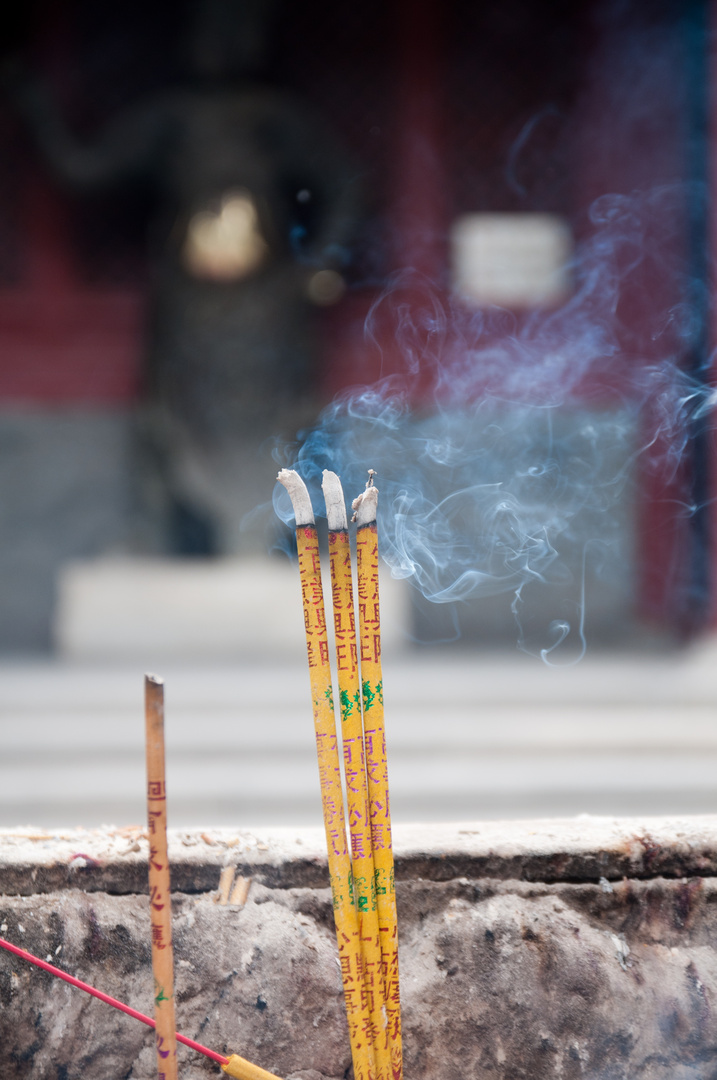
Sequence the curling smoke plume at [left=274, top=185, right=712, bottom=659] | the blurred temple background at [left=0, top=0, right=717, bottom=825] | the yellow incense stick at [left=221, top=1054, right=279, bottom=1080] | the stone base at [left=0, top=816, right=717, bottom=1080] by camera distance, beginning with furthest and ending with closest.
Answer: the curling smoke plume at [left=274, top=185, right=712, bottom=659] < the blurred temple background at [left=0, top=0, right=717, bottom=825] < the stone base at [left=0, top=816, right=717, bottom=1080] < the yellow incense stick at [left=221, top=1054, right=279, bottom=1080]

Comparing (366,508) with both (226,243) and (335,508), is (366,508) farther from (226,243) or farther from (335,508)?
(226,243)

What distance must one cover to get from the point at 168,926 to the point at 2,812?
2.46 metres

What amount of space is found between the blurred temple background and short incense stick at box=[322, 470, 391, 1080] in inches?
144

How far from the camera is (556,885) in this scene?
4.24 ft

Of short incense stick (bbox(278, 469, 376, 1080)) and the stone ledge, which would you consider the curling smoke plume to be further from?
short incense stick (bbox(278, 469, 376, 1080))

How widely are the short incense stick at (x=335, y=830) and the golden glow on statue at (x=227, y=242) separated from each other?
14.9ft

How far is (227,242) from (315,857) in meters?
4.65

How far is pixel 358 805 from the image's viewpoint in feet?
3.29

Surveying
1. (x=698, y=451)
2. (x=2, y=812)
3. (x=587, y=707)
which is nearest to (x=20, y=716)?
(x=2, y=812)

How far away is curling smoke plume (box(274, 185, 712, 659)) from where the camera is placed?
521cm

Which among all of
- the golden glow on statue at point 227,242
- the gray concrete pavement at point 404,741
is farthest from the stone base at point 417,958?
the golden glow on statue at point 227,242

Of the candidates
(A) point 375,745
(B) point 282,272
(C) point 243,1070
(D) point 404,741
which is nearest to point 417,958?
(C) point 243,1070

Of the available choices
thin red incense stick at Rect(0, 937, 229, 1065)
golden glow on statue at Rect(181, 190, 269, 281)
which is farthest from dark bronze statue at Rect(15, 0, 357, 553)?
thin red incense stick at Rect(0, 937, 229, 1065)

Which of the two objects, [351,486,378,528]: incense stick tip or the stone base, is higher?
[351,486,378,528]: incense stick tip
